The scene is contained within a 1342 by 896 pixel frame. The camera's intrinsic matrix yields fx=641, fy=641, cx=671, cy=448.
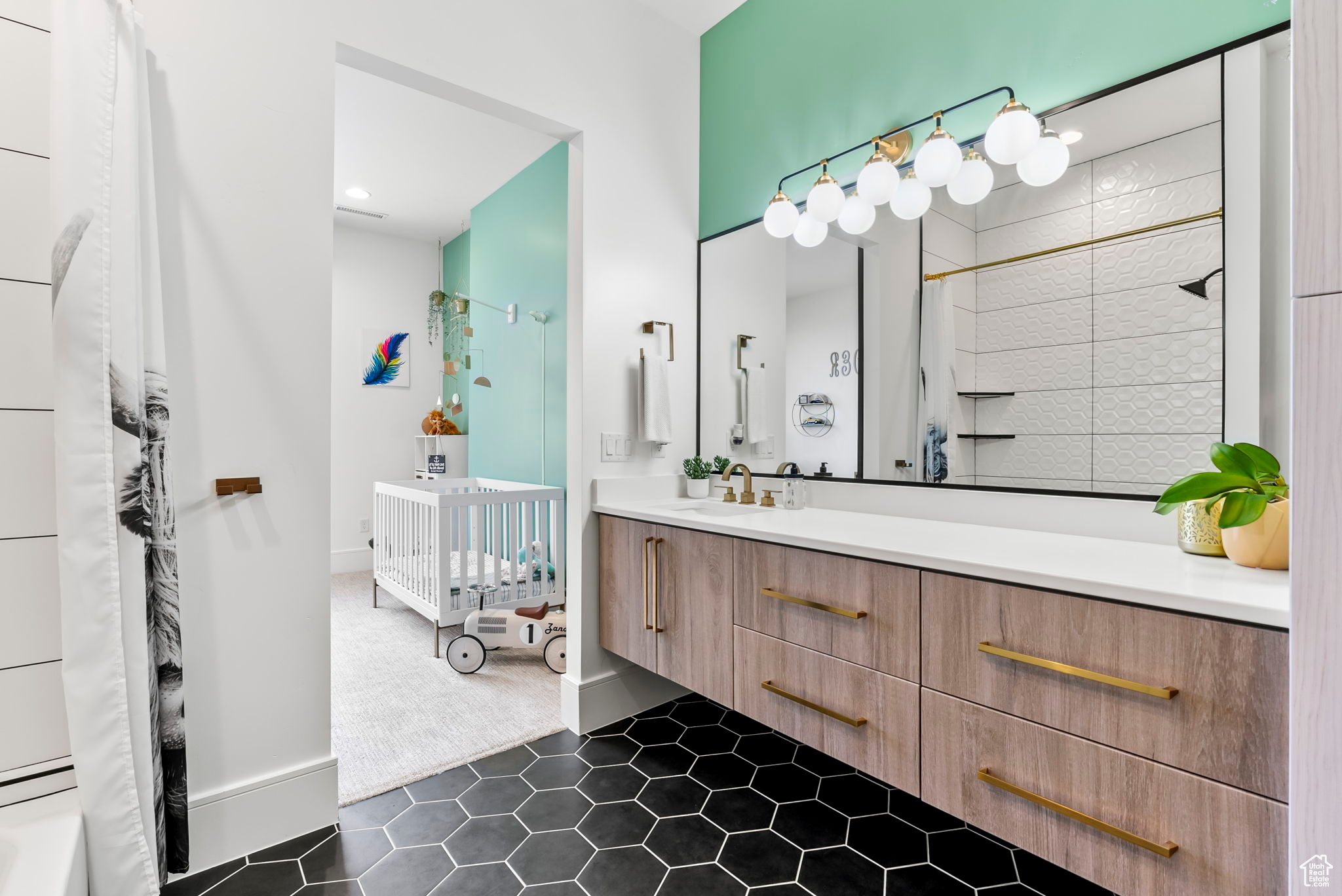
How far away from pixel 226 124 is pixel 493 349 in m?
2.69

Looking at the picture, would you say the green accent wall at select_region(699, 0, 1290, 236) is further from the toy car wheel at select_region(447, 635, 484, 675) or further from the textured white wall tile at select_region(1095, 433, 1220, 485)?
the toy car wheel at select_region(447, 635, 484, 675)

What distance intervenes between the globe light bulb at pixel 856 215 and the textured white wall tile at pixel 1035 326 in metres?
0.48

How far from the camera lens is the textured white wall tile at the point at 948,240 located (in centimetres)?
181

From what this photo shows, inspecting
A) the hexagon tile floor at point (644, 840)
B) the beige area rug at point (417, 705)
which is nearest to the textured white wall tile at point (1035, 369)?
the hexagon tile floor at point (644, 840)

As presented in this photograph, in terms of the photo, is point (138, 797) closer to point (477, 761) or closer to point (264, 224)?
point (477, 761)

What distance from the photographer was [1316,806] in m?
0.77

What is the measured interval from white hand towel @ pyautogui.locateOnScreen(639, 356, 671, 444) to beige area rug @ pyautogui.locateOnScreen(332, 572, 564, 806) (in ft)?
3.62

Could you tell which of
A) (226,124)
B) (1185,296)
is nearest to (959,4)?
(1185,296)

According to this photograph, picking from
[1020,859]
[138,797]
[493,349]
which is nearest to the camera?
[138,797]

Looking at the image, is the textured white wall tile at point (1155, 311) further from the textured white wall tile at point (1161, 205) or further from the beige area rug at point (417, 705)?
the beige area rug at point (417, 705)

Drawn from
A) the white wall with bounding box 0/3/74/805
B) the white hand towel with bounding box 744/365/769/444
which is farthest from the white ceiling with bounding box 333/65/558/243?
the white hand towel with bounding box 744/365/769/444

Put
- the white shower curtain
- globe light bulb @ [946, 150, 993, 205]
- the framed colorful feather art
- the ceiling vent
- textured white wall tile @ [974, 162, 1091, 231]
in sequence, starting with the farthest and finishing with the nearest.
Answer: the framed colorful feather art
the ceiling vent
the white shower curtain
globe light bulb @ [946, 150, 993, 205]
textured white wall tile @ [974, 162, 1091, 231]

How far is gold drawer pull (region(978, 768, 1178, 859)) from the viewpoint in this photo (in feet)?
3.32

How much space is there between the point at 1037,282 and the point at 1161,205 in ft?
0.96
